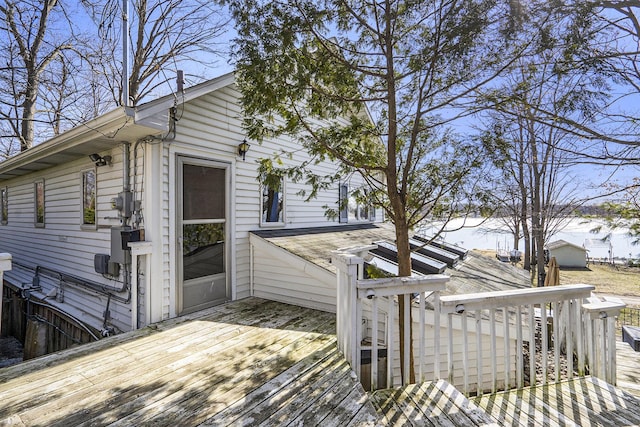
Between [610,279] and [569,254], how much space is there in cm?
540

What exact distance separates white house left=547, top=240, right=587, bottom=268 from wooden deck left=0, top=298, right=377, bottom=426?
24861mm

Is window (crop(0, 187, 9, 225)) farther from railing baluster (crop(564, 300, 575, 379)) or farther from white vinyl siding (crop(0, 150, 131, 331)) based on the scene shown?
railing baluster (crop(564, 300, 575, 379))

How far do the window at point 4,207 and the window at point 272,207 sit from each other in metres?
8.89

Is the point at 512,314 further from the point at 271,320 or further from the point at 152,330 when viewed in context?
the point at 152,330

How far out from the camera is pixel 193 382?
2.78 meters

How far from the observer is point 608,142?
3.59 m

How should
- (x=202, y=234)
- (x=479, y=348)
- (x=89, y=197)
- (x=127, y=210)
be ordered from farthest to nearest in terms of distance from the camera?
1. (x=89, y=197)
2. (x=202, y=234)
3. (x=127, y=210)
4. (x=479, y=348)

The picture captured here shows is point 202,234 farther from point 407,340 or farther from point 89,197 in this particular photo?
point 407,340

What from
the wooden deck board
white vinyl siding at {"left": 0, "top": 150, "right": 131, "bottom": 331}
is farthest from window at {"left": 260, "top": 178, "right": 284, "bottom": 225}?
the wooden deck board

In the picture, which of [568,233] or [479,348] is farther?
[568,233]

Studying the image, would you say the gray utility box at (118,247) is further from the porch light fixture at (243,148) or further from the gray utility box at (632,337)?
the gray utility box at (632,337)

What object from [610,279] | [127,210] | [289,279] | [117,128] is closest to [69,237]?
[127,210]

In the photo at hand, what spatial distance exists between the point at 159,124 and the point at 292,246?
261cm

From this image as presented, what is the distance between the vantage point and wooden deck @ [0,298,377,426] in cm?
229
